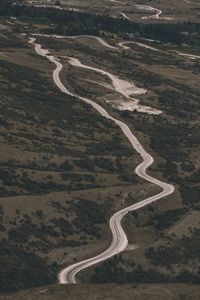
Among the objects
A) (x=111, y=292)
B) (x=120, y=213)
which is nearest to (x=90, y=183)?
(x=120, y=213)

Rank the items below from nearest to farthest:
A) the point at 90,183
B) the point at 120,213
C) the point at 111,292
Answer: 1. the point at 111,292
2. the point at 120,213
3. the point at 90,183

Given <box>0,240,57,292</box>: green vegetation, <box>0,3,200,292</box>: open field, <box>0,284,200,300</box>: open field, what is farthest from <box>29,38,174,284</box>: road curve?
<box>0,284,200,300</box>: open field

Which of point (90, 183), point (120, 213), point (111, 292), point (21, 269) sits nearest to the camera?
point (111, 292)

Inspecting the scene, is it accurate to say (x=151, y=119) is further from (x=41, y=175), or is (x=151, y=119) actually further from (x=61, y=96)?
(x=41, y=175)

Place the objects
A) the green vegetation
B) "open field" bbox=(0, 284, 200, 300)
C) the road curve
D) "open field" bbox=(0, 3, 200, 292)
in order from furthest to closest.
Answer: "open field" bbox=(0, 3, 200, 292) → the road curve → the green vegetation → "open field" bbox=(0, 284, 200, 300)

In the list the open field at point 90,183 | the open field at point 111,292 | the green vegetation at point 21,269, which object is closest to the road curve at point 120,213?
the open field at point 90,183

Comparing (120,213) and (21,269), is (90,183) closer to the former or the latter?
(120,213)

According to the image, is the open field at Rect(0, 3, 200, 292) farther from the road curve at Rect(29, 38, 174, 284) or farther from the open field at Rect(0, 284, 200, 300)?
the road curve at Rect(29, 38, 174, 284)

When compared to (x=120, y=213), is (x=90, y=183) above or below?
above

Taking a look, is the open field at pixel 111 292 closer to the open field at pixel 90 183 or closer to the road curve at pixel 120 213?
the open field at pixel 90 183

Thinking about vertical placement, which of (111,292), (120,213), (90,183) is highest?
(90,183)

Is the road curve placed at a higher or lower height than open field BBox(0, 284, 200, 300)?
lower

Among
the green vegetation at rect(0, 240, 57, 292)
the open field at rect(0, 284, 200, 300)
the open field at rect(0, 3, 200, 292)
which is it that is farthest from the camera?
the open field at rect(0, 3, 200, 292)
